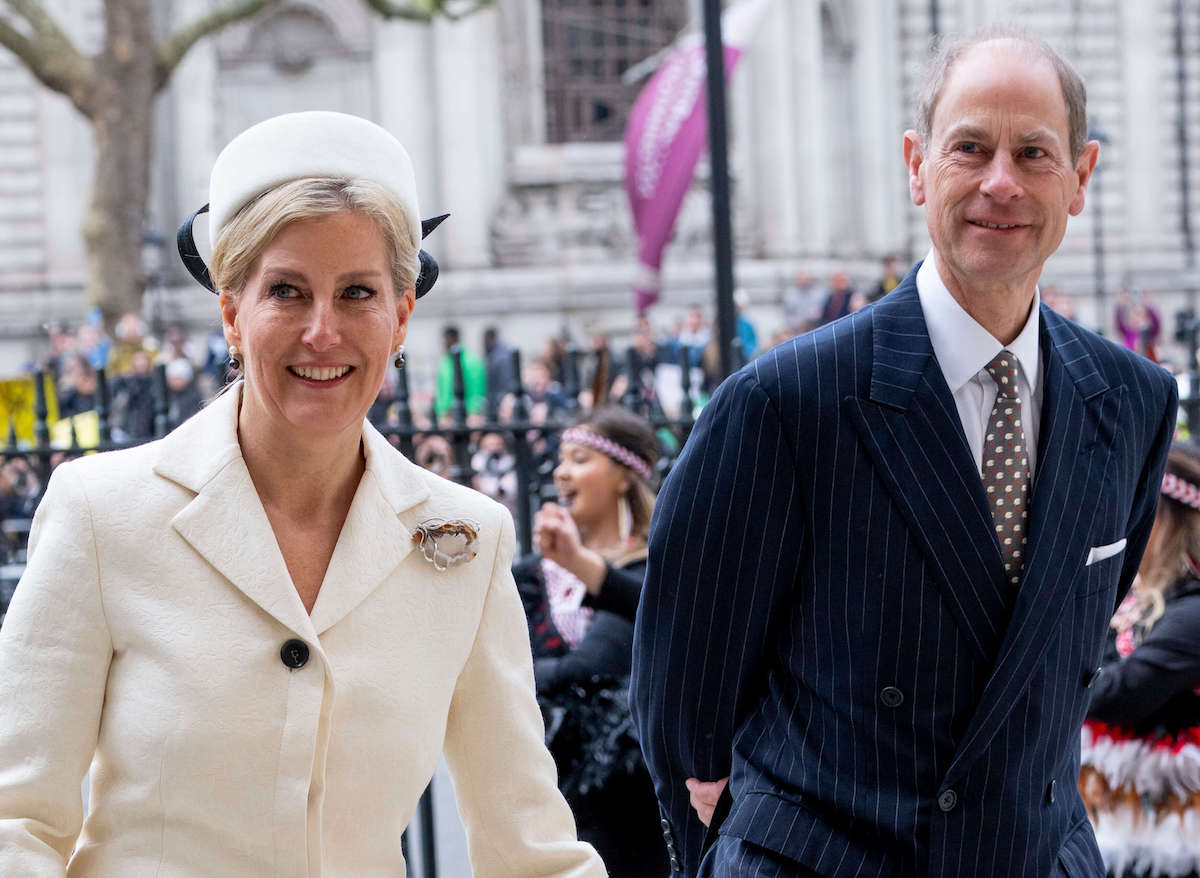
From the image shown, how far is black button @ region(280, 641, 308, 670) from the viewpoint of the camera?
84.0 inches

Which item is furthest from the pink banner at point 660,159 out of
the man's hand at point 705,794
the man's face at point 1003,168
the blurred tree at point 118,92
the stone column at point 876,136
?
the stone column at point 876,136

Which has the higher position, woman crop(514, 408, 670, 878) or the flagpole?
the flagpole

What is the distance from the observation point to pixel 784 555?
2.70m

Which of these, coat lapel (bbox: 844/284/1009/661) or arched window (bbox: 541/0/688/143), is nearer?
coat lapel (bbox: 844/284/1009/661)

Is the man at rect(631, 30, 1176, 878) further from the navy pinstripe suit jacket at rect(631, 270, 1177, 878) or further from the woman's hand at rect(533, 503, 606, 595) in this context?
the woman's hand at rect(533, 503, 606, 595)

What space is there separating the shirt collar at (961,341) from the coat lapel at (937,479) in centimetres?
4

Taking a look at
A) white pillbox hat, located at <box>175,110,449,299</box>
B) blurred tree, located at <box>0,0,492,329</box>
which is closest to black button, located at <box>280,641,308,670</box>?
white pillbox hat, located at <box>175,110,449,299</box>

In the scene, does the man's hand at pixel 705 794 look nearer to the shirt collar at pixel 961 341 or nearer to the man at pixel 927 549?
the man at pixel 927 549

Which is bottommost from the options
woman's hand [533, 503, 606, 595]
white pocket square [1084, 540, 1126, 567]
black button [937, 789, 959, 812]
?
black button [937, 789, 959, 812]

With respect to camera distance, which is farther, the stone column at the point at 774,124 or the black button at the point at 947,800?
the stone column at the point at 774,124

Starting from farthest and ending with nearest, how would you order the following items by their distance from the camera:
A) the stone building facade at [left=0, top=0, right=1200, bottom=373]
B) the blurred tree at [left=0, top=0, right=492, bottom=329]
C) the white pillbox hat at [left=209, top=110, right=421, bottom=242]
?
the stone building facade at [left=0, top=0, right=1200, bottom=373]
the blurred tree at [left=0, top=0, right=492, bottom=329]
the white pillbox hat at [left=209, top=110, right=421, bottom=242]

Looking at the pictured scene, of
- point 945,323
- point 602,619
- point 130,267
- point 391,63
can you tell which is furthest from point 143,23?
point 945,323

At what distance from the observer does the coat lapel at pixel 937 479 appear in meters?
2.59

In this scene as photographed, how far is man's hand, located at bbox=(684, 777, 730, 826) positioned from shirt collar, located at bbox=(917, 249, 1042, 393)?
2.63ft
